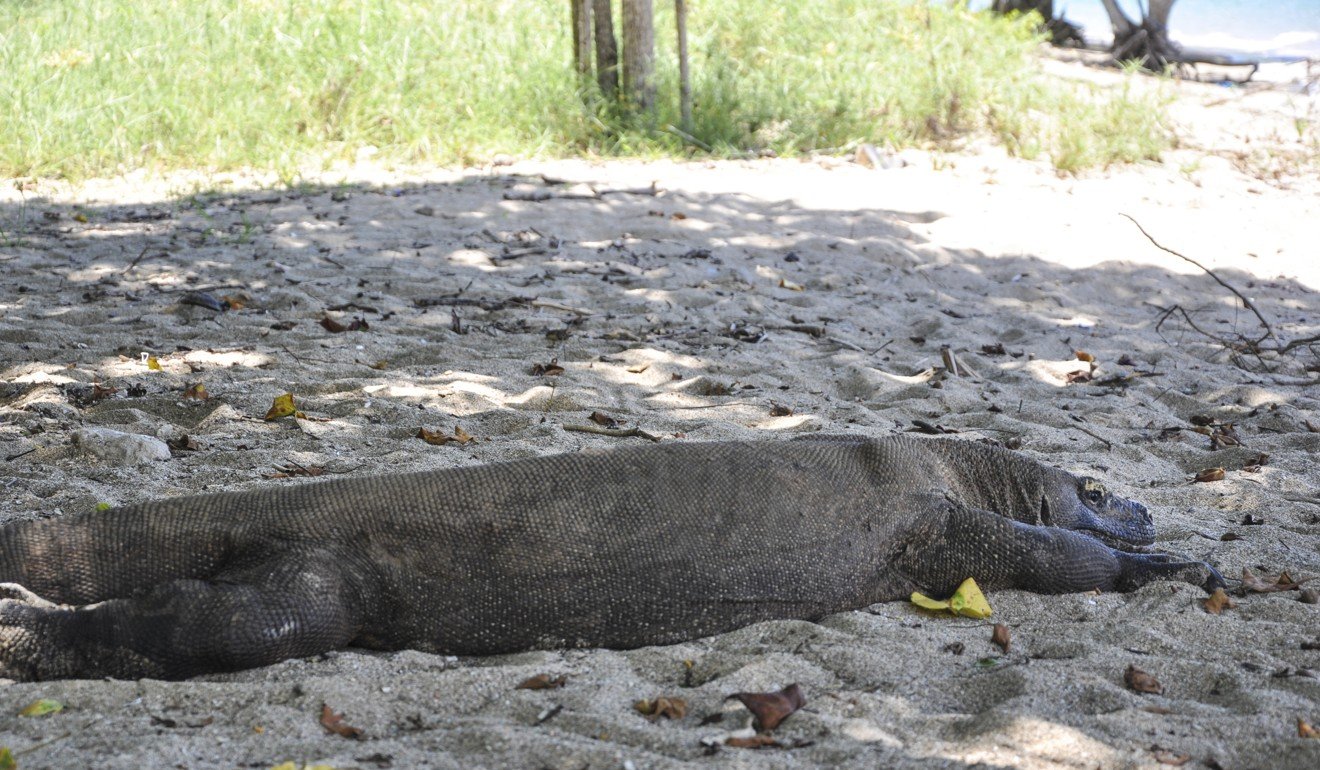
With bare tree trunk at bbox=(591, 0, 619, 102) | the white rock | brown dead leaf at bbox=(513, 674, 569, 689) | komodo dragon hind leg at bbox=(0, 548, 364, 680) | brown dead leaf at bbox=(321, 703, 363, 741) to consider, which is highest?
bare tree trunk at bbox=(591, 0, 619, 102)

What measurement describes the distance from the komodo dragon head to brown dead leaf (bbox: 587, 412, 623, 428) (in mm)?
1521

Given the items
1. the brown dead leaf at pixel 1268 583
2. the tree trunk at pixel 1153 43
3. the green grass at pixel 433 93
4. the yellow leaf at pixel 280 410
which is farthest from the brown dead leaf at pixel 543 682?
the tree trunk at pixel 1153 43

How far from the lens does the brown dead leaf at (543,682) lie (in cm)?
238

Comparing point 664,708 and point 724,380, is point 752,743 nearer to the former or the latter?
point 664,708

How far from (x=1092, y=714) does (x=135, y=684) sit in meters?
1.83

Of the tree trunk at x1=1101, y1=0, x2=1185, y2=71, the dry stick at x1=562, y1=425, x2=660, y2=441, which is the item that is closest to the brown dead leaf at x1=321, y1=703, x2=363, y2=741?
the dry stick at x1=562, y1=425, x2=660, y2=441

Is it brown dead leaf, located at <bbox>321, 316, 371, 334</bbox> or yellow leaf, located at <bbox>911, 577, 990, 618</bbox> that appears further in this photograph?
brown dead leaf, located at <bbox>321, 316, 371, 334</bbox>

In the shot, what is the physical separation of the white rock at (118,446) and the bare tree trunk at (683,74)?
21.8 ft

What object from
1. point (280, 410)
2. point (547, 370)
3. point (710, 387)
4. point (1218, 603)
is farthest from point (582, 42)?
point (1218, 603)

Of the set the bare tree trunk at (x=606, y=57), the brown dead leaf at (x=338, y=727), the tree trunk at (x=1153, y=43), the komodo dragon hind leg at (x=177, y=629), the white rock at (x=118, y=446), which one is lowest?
the tree trunk at (x=1153, y=43)

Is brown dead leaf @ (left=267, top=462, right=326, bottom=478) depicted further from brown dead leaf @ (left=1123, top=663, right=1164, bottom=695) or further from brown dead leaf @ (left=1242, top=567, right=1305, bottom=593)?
brown dead leaf @ (left=1242, top=567, right=1305, bottom=593)

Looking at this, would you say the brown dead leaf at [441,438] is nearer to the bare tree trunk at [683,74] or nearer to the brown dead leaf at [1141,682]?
the brown dead leaf at [1141,682]

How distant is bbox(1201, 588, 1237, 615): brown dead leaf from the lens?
2.94 meters

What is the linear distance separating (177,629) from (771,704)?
117 cm
